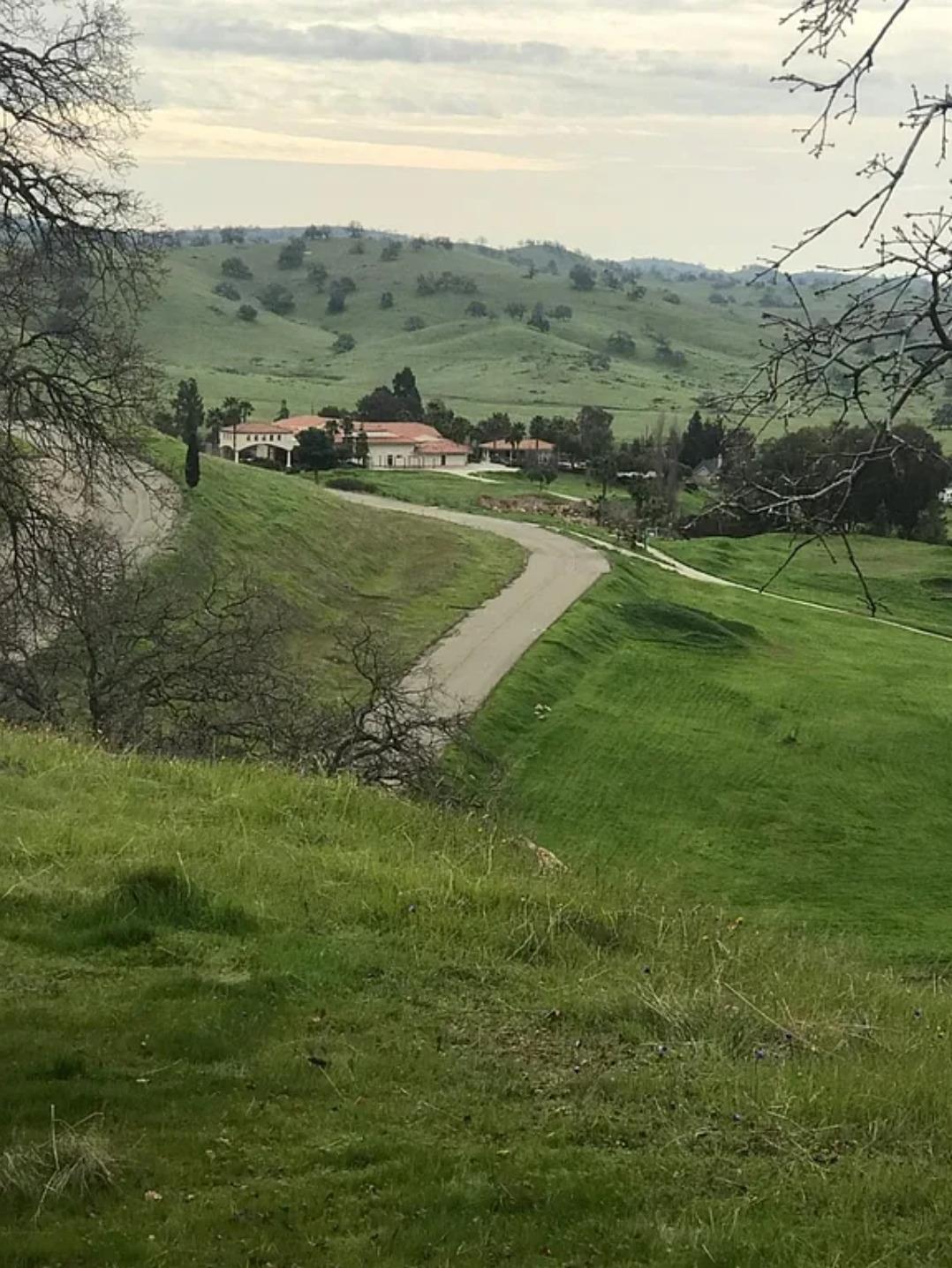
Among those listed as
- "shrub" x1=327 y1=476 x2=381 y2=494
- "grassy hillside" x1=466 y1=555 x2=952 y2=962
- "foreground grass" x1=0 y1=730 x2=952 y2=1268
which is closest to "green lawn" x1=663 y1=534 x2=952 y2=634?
"grassy hillside" x1=466 y1=555 x2=952 y2=962

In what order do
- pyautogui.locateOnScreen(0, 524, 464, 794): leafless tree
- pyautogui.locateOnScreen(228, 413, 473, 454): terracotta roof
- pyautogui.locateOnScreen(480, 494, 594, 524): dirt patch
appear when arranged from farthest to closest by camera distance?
1. pyautogui.locateOnScreen(228, 413, 473, 454): terracotta roof
2. pyautogui.locateOnScreen(480, 494, 594, 524): dirt patch
3. pyautogui.locateOnScreen(0, 524, 464, 794): leafless tree

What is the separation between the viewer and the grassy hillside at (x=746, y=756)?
88.5 ft

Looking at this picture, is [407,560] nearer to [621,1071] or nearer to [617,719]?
[617,719]

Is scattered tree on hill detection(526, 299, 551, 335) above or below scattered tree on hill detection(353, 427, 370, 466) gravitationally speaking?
above

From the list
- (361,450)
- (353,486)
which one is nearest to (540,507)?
(353,486)

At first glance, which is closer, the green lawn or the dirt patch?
the green lawn

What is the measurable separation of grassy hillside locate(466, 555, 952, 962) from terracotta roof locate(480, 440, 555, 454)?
1865 inches

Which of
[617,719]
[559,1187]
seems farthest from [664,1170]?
[617,719]

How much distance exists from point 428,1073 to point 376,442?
306 feet

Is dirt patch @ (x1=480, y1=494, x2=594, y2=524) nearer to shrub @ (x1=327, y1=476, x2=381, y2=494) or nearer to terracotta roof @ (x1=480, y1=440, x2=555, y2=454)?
shrub @ (x1=327, y1=476, x2=381, y2=494)

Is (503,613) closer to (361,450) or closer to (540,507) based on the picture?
(540,507)

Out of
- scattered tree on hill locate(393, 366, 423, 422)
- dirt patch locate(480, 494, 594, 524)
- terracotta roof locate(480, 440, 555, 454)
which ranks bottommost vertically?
dirt patch locate(480, 494, 594, 524)

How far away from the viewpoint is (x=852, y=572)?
64.4 metres

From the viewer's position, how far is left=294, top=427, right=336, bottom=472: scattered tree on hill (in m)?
87.5
